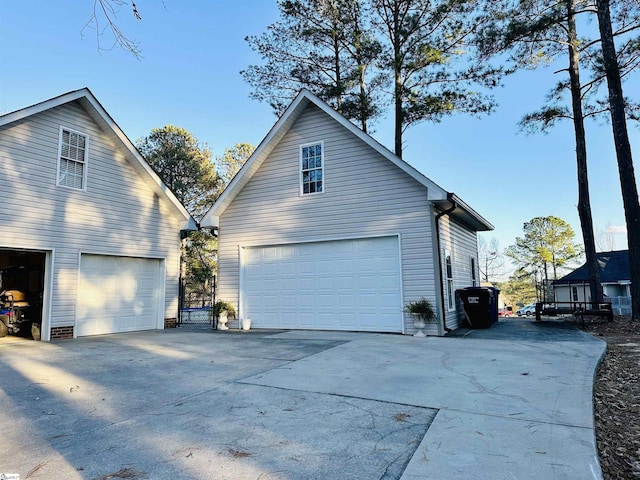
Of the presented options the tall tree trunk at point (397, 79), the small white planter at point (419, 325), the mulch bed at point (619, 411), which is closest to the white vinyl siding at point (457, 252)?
the small white planter at point (419, 325)

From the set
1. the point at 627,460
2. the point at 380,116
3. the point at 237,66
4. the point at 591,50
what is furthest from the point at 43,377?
the point at 591,50

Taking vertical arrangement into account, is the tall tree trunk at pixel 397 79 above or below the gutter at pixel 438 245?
above

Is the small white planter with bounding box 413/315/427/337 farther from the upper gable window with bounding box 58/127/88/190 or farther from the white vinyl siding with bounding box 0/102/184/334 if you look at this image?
the upper gable window with bounding box 58/127/88/190

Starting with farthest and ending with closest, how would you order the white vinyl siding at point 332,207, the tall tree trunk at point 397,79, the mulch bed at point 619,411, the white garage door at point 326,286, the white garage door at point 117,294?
the tall tree trunk at point 397,79
the white garage door at point 117,294
the white garage door at point 326,286
the white vinyl siding at point 332,207
the mulch bed at point 619,411

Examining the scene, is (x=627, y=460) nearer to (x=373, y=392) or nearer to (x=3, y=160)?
(x=373, y=392)

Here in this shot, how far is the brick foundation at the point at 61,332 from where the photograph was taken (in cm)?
874

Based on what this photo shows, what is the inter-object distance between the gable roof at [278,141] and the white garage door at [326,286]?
1.43 meters

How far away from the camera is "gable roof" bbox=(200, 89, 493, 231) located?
844 cm

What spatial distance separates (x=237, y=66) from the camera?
14.5 metres

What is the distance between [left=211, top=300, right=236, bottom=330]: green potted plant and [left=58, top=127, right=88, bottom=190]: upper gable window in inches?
177

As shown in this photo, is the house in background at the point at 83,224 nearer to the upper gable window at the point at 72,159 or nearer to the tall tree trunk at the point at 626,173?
the upper gable window at the point at 72,159

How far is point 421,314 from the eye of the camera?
8.38 metres

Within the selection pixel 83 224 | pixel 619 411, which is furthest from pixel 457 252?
pixel 83 224

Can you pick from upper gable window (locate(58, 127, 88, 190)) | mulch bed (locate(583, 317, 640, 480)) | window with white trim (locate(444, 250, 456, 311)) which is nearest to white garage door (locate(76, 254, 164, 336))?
upper gable window (locate(58, 127, 88, 190))
